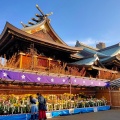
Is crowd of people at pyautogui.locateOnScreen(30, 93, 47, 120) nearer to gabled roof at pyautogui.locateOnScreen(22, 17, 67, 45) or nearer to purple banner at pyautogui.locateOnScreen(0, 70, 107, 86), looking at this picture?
purple banner at pyautogui.locateOnScreen(0, 70, 107, 86)

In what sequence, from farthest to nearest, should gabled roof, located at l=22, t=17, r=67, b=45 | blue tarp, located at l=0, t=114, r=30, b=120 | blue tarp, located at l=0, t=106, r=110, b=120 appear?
1. gabled roof, located at l=22, t=17, r=67, b=45
2. blue tarp, located at l=0, t=106, r=110, b=120
3. blue tarp, located at l=0, t=114, r=30, b=120

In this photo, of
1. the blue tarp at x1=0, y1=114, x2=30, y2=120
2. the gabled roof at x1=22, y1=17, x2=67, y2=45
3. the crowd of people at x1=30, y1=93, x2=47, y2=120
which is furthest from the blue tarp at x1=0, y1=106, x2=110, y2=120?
the gabled roof at x1=22, y1=17, x2=67, y2=45

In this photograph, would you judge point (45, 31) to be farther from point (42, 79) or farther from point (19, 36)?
point (42, 79)

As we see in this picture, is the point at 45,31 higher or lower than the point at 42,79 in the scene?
higher

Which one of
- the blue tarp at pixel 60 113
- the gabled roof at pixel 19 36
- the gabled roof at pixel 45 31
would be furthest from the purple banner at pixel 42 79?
the gabled roof at pixel 45 31

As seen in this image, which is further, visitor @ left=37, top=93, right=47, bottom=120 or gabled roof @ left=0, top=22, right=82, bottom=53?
gabled roof @ left=0, top=22, right=82, bottom=53

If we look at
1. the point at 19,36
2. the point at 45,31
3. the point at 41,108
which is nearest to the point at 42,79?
the point at 41,108

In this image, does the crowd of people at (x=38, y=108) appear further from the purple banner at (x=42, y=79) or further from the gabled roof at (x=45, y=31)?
the gabled roof at (x=45, y=31)

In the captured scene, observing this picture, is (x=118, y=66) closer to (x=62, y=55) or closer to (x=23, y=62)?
(x=62, y=55)

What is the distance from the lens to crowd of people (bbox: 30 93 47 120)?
984cm

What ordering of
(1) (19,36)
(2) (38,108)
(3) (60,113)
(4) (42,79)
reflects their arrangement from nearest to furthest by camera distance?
(2) (38,108), (3) (60,113), (4) (42,79), (1) (19,36)

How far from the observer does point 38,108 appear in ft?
33.6

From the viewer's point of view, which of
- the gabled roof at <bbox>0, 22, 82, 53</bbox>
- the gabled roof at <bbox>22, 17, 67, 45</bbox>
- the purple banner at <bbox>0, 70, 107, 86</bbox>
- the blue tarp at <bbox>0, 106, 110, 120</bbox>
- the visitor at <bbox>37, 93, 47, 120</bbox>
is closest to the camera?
the blue tarp at <bbox>0, 106, 110, 120</bbox>

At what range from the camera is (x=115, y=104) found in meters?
17.0
